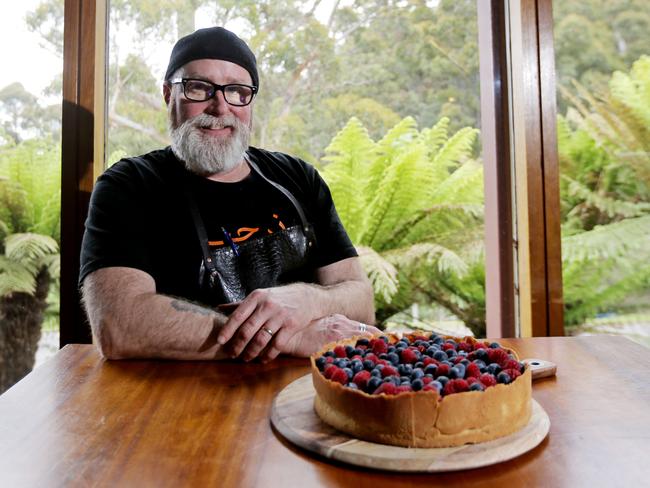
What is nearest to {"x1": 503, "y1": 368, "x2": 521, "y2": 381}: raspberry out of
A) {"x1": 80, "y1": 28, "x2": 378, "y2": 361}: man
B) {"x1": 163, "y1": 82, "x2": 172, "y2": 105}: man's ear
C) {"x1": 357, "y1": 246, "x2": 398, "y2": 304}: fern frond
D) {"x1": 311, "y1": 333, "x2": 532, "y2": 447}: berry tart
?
{"x1": 311, "y1": 333, "x2": 532, "y2": 447}: berry tart

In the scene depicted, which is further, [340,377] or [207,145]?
[207,145]

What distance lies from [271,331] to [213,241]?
61cm

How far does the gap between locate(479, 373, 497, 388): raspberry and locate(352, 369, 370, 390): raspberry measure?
0.58ft

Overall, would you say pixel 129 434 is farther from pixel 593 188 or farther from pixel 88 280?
pixel 593 188

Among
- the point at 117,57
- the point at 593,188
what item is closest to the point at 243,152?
the point at 117,57

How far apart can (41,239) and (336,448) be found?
2.14 m

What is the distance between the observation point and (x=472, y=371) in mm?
1024

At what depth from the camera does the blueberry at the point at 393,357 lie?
1.12 meters

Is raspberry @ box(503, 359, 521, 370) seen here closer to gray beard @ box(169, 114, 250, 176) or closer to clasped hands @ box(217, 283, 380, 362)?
clasped hands @ box(217, 283, 380, 362)

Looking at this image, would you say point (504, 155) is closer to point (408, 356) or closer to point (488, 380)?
point (408, 356)

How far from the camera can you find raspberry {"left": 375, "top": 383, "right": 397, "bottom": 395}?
0.93 meters

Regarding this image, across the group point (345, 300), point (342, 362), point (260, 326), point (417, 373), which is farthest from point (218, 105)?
point (417, 373)

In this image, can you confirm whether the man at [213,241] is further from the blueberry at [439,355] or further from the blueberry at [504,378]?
the blueberry at [504,378]

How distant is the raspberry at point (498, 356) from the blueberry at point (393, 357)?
0.54 ft
